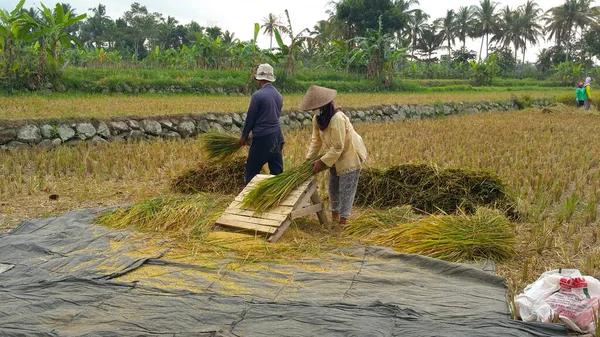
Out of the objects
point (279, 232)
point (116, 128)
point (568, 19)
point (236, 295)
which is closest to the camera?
point (236, 295)

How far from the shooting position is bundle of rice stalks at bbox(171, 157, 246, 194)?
535 cm

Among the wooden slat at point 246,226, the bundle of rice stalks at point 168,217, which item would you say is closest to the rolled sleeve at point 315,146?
the wooden slat at point 246,226

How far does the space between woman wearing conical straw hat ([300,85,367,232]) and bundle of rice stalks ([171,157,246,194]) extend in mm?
1338

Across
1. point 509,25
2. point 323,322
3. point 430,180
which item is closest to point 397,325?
point 323,322

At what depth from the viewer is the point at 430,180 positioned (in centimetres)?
477

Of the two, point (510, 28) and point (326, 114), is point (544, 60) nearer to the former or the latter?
point (510, 28)

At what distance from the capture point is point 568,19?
40031mm

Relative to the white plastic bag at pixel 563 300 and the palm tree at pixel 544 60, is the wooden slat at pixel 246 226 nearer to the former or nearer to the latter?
the white plastic bag at pixel 563 300

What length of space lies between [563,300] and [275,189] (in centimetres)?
214

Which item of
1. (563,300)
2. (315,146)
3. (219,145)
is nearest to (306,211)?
(315,146)

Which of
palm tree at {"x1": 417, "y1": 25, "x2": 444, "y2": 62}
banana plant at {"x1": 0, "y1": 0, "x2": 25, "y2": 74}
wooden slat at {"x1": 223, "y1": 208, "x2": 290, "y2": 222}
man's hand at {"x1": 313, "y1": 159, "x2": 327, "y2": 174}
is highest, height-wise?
palm tree at {"x1": 417, "y1": 25, "x2": 444, "y2": 62}

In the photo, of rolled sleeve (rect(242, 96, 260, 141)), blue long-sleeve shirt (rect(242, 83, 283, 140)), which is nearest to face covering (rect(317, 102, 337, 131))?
blue long-sleeve shirt (rect(242, 83, 283, 140))

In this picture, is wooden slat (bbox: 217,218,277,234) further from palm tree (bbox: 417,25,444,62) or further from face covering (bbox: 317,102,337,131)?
palm tree (bbox: 417,25,444,62)

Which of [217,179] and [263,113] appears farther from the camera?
[217,179]
